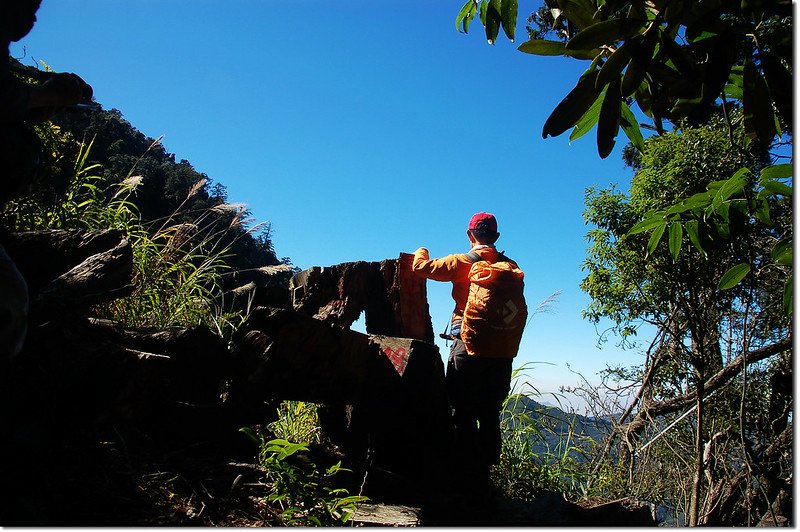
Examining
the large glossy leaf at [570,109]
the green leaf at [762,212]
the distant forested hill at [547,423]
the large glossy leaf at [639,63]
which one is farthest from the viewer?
the distant forested hill at [547,423]

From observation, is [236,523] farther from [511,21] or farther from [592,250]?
[592,250]

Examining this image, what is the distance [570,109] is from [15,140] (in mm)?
1605

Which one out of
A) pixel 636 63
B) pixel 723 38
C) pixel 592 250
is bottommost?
pixel 636 63

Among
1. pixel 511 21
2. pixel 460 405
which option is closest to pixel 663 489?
pixel 460 405

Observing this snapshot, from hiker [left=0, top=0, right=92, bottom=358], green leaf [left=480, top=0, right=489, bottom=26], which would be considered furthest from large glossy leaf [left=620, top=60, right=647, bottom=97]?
hiker [left=0, top=0, right=92, bottom=358]

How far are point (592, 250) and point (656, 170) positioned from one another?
129 centimetres

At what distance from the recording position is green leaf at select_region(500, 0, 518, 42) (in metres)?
2.12

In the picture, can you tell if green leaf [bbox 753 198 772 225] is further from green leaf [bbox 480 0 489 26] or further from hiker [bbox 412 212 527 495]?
hiker [bbox 412 212 527 495]

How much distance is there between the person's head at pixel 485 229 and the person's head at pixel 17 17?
10.3ft

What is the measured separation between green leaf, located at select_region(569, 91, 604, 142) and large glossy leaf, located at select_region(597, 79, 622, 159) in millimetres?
122

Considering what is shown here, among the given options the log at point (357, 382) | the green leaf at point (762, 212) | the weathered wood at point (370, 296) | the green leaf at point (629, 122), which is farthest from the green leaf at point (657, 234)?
the weathered wood at point (370, 296)

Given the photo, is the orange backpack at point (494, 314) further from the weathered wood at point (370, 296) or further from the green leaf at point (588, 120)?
the green leaf at point (588, 120)

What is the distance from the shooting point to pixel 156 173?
1425 centimetres

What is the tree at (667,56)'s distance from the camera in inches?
54.7
